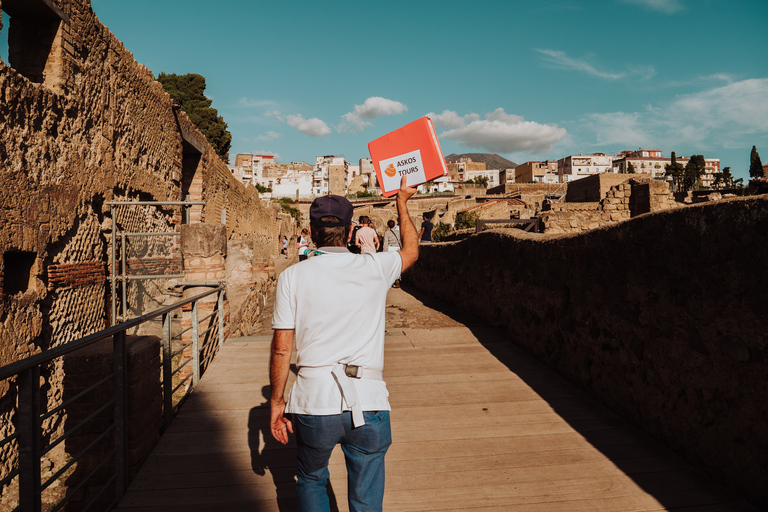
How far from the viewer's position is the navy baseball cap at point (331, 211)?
1.93 metres

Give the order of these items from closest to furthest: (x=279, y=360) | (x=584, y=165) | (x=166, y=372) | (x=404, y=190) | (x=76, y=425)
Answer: (x=279, y=360) < (x=76, y=425) < (x=404, y=190) < (x=166, y=372) < (x=584, y=165)

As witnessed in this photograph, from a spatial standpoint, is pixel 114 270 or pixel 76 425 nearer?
pixel 76 425

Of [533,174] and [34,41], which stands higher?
[533,174]

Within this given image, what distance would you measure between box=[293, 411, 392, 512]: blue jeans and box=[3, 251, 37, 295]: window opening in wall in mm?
4673

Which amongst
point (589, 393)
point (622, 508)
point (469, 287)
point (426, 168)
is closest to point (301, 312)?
point (426, 168)

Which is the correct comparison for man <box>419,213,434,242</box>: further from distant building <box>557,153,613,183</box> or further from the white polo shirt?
distant building <box>557,153,613,183</box>

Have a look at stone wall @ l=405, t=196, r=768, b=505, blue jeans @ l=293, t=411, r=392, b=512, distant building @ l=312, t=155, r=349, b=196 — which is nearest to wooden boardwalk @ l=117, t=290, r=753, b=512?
stone wall @ l=405, t=196, r=768, b=505

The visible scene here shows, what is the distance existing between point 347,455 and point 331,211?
39.0 inches

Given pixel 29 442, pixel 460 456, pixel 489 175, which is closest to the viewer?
pixel 29 442

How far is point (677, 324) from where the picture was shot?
286 centimetres

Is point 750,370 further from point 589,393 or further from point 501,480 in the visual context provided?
point 589,393

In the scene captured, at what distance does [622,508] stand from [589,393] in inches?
61.7

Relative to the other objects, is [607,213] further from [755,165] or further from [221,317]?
[755,165]

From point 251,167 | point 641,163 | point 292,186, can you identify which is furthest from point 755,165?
point 251,167
